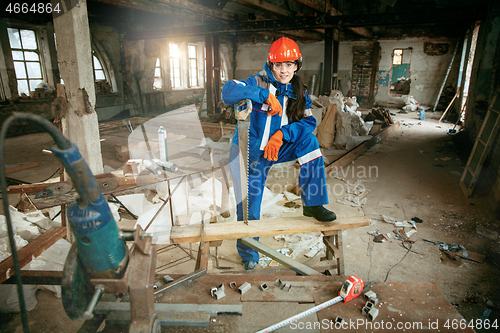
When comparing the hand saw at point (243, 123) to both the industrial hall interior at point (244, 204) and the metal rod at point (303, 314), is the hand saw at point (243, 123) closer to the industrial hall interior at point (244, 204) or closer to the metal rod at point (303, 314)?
the industrial hall interior at point (244, 204)

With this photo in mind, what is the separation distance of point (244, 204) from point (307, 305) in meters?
0.97

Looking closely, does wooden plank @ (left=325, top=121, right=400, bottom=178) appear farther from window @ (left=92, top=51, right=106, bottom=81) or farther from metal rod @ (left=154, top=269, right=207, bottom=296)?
window @ (left=92, top=51, right=106, bottom=81)

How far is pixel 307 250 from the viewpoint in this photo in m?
3.09

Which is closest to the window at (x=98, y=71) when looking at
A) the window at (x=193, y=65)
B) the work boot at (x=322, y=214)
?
the window at (x=193, y=65)

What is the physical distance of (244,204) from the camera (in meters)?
2.30

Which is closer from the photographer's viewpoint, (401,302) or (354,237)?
(401,302)

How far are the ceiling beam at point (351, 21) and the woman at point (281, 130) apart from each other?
5038 millimetres

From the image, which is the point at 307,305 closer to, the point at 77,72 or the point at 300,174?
the point at 300,174

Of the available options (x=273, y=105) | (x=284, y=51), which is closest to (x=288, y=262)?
(x=273, y=105)

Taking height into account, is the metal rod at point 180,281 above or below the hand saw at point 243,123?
below

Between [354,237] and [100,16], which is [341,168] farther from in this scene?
[100,16]

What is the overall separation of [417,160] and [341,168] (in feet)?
6.21

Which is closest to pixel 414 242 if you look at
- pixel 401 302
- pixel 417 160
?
pixel 401 302

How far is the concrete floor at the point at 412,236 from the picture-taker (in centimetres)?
245
